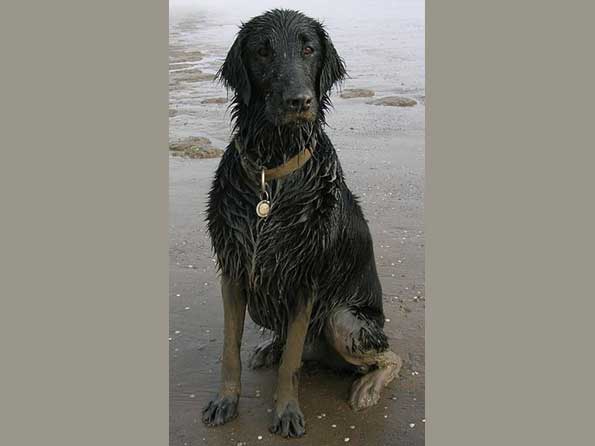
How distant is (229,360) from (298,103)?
5.64 ft

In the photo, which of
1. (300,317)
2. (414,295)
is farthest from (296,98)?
(414,295)

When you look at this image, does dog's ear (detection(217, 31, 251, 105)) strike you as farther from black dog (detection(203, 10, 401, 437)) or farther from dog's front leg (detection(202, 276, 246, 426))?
dog's front leg (detection(202, 276, 246, 426))

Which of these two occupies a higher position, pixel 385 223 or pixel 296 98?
pixel 296 98

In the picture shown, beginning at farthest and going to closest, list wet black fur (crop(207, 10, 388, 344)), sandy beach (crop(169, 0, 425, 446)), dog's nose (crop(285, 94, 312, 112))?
sandy beach (crop(169, 0, 425, 446))
wet black fur (crop(207, 10, 388, 344))
dog's nose (crop(285, 94, 312, 112))

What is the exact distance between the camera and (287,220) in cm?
382

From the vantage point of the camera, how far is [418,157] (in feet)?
28.0

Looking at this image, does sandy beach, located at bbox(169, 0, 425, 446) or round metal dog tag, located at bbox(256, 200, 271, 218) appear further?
sandy beach, located at bbox(169, 0, 425, 446)

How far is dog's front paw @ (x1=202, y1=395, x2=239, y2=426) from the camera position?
4.06 m

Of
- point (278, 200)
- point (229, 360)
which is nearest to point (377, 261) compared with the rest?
point (229, 360)

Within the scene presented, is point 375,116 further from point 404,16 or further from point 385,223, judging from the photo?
point 404,16

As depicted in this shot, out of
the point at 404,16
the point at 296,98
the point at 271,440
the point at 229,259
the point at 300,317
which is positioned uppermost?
the point at 404,16

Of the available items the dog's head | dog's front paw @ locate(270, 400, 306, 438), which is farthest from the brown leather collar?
dog's front paw @ locate(270, 400, 306, 438)

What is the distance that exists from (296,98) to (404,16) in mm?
14503

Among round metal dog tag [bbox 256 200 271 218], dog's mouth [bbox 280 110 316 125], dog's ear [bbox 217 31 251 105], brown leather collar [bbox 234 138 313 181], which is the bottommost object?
round metal dog tag [bbox 256 200 271 218]
